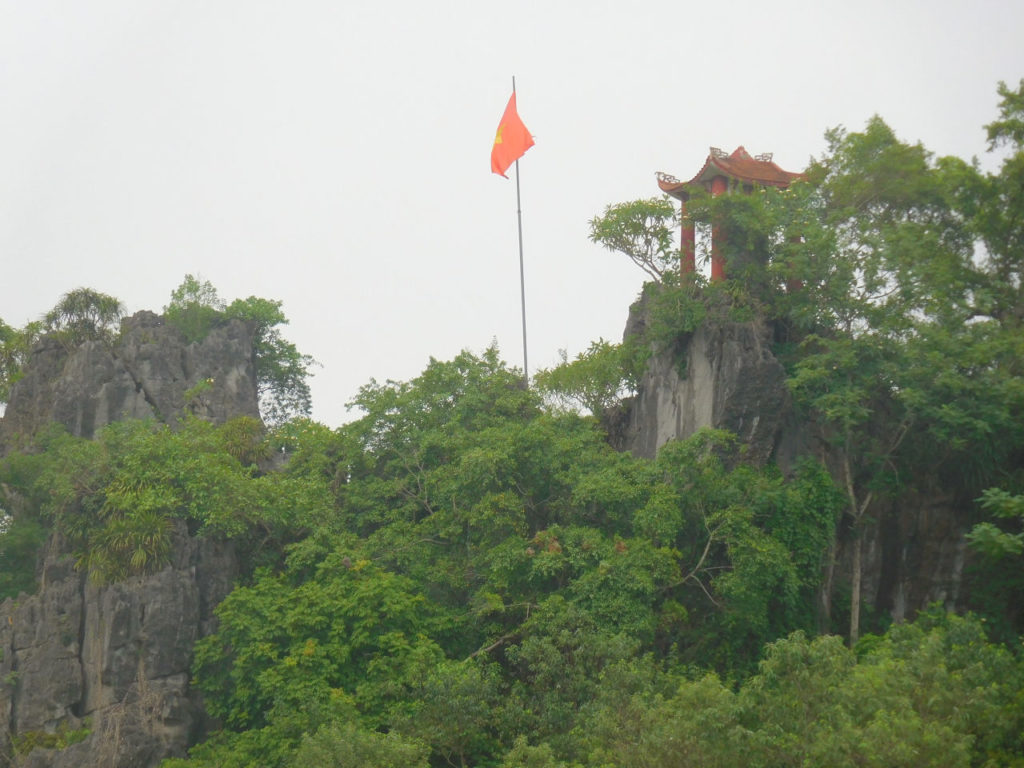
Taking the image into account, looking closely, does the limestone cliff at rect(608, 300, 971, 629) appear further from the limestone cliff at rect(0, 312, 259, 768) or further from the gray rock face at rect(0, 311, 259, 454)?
the gray rock face at rect(0, 311, 259, 454)

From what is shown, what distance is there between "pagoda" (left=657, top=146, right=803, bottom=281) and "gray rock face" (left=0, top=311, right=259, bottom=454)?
10.2m

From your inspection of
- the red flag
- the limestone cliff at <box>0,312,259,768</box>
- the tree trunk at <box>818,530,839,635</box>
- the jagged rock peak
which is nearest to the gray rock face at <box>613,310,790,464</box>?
the jagged rock peak

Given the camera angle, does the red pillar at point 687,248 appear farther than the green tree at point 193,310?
No

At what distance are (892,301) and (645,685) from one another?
753 centimetres

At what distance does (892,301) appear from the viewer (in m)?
18.6

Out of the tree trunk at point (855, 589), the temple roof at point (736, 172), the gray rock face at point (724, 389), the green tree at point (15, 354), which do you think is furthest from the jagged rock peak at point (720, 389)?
the green tree at point (15, 354)

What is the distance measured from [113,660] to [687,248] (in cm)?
1155

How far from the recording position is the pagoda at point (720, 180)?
21.0m

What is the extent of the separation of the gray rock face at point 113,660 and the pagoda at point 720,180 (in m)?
9.80

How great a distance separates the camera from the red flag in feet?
87.0

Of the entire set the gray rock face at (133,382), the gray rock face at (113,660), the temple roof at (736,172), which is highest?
the temple roof at (736,172)

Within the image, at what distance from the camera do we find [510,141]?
26547mm

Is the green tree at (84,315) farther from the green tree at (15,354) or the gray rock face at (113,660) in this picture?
the gray rock face at (113,660)

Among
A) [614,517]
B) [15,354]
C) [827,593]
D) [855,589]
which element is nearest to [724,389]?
[614,517]
